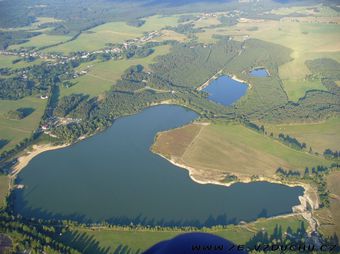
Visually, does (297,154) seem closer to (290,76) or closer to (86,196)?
(86,196)

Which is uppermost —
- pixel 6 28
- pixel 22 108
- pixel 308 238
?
pixel 6 28

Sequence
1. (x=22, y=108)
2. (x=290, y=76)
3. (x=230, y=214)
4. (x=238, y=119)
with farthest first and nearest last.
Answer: (x=290, y=76) < (x=22, y=108) < (x=238, y=119) < (x=230, y=214)

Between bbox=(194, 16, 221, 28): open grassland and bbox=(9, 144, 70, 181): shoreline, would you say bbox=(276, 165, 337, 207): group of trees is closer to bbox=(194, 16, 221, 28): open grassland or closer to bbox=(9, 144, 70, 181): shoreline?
bbox=(9, 144, 70, 181): shoreline

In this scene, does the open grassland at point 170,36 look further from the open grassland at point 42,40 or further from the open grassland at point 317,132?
the open grassland at point 317,132

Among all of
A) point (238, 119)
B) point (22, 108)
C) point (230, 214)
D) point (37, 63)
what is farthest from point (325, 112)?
point (37, 63)

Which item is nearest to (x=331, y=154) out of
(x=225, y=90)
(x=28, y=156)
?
(x=225, y=90)

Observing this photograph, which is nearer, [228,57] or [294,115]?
[294,115]

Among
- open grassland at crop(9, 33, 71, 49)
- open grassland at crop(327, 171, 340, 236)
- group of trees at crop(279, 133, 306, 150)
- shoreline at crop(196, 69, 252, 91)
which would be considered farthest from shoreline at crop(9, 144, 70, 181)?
open grassland at crop(9, 33, 71, 49)

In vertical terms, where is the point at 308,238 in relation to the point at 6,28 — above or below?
below
